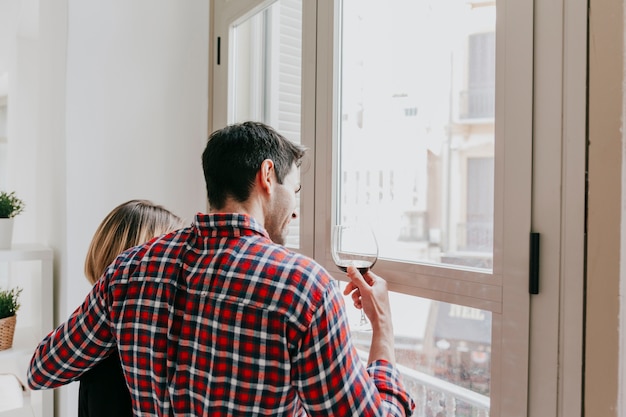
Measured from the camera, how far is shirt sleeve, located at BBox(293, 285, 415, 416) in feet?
2.75

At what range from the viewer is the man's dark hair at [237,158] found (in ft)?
3.29

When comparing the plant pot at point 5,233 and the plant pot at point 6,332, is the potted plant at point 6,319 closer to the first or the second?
the plant pot at point 6,332

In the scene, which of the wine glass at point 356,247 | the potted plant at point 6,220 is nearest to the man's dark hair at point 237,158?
the wine glass at point 356,247

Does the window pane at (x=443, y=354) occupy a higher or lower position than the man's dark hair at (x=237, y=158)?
lower

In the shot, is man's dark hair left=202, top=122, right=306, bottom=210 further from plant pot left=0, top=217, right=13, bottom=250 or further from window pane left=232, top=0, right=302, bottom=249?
plant pot left=0, top=217, right=13, bottom=250

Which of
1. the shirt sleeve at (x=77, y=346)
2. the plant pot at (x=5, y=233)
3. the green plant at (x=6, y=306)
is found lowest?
the green plant at (x=6, y=306)

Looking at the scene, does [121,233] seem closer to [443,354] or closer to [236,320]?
[236,320]

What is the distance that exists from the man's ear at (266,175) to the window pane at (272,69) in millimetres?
588

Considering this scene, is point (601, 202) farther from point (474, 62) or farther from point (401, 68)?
point (401, 68)

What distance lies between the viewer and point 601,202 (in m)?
0.80

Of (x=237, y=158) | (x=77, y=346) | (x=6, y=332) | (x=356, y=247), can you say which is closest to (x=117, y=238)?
(x=77, y=346)

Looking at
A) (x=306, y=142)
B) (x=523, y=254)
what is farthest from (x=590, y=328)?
(x=306, y=142)

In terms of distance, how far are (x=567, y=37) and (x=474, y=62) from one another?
10.1 inches

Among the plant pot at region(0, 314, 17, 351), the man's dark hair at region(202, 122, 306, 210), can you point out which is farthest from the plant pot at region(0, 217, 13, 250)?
the man's dark hair at region(202, 122, 306, 210)
